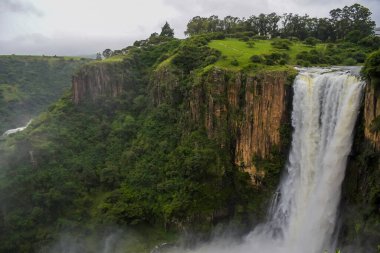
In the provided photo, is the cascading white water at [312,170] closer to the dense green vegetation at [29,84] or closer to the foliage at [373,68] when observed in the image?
the foliage at [373,68]

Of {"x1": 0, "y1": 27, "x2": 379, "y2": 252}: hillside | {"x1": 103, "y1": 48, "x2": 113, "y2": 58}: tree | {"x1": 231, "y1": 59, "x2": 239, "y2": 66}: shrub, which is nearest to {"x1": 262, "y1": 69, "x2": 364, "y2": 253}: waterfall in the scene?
{"x1": 0, "y1": 27, "x2": 379, "y2": 252}: hillside

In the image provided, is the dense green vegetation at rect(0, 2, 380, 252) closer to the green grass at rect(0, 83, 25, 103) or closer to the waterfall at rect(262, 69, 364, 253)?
the waterfall at rect(262, 69, 364, 253)

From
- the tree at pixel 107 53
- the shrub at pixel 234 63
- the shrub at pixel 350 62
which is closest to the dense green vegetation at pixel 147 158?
the shrub at pixel 350 62

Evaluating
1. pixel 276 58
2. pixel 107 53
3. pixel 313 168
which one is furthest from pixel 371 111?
pixel 107 53

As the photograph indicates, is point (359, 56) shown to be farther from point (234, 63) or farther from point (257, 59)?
point (234, 63)

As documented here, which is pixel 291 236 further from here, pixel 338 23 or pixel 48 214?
pixel 338 23

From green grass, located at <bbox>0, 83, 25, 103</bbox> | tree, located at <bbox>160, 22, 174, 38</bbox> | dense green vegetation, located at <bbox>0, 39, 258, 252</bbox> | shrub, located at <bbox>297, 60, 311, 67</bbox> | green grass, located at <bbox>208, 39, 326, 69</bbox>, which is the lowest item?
dense green vegetation, located at <bbox>0, 39, 258, 252</bbox>
